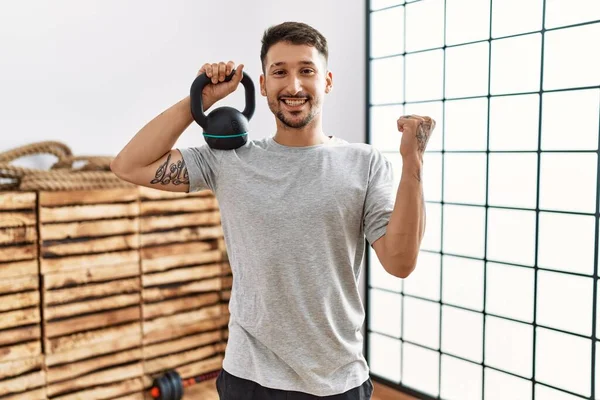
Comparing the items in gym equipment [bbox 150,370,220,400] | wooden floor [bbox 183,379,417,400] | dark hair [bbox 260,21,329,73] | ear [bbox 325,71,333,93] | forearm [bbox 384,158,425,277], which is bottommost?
wooden floor [bbox 183,379,417,400]

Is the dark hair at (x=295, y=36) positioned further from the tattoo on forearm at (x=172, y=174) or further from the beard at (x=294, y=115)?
the tattoo on forearm at (x=172, y=174)

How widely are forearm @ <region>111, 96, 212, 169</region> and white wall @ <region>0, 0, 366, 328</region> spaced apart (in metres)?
1.16

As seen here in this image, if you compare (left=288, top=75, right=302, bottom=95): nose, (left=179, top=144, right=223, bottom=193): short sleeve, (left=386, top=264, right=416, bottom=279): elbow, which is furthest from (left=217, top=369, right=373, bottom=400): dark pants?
(left=288, top=75, right=302, bottom=95): nose

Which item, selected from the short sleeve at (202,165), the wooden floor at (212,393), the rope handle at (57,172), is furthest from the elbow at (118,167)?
the wooden floor at (212,393)

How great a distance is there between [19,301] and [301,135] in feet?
4.86

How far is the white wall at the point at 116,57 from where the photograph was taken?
221 centimetres

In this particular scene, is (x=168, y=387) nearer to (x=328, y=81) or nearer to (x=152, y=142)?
(x=152, y=142)

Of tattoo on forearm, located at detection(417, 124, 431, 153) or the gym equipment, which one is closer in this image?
tattoo on forearm, located at detection(417, 124, 431, 153)

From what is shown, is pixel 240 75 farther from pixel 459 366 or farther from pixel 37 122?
pixel 459 366

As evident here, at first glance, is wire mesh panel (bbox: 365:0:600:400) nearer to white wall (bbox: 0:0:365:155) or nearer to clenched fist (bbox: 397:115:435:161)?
white wall (bbox: 0:0:365:155)

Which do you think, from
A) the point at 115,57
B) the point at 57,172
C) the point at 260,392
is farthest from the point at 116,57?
the point at 260,392

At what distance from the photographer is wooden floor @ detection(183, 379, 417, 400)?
8.70 ft

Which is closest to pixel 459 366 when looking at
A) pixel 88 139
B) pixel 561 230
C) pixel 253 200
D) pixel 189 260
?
pixel 561 230

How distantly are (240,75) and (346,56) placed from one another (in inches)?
72.3
